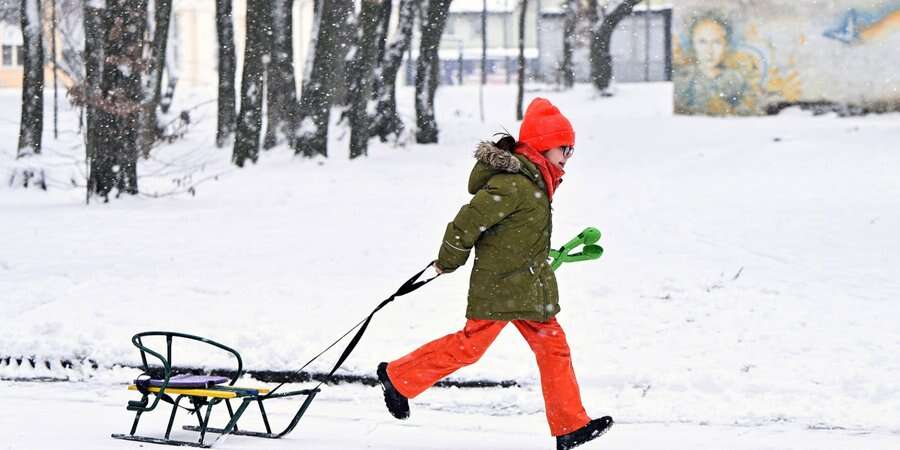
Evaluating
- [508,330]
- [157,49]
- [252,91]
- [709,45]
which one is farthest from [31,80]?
[508,330]

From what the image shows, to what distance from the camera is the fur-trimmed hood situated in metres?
5.88

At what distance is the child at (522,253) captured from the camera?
19.3 ft

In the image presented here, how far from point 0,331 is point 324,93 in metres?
13.8

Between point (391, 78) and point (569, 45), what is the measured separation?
17.6 m

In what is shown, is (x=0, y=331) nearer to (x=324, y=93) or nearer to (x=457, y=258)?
(x=457, y=258)

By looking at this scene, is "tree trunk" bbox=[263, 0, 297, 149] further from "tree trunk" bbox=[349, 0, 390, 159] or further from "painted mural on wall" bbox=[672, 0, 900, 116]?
"painted mural on wall" bbox=[672, 0, 900, 116]

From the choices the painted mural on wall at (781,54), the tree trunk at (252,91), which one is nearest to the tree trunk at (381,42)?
the tree trunk at (252,91)

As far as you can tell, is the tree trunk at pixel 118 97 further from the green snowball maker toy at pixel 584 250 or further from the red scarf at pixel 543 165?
the red scarf at pixel 543 165

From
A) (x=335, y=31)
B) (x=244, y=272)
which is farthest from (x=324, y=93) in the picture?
(x=244, y=272)

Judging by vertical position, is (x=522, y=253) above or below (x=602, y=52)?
below

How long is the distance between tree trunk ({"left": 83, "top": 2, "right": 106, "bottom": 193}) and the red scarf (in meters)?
9.74

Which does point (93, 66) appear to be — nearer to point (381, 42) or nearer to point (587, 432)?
point (381, 42)

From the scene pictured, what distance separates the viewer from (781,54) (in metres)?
25.6

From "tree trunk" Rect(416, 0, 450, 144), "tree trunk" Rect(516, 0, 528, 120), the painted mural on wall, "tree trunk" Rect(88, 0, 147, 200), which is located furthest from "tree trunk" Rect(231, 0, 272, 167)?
"tree trunk" Rect(516, 0, 528, 120)
